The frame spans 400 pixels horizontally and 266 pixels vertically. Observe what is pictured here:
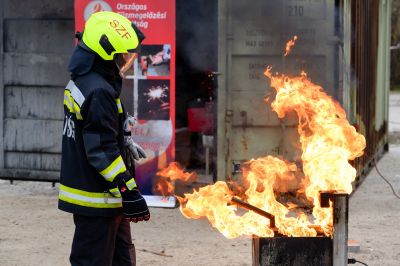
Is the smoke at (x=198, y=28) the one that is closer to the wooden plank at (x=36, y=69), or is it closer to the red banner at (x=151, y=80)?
the red banner at (x=151, y=80)

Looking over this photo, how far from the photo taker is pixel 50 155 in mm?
9141

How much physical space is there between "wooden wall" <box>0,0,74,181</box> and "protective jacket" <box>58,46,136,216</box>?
4236mm

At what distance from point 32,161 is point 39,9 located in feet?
5.72

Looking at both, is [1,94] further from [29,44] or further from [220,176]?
[220,176]

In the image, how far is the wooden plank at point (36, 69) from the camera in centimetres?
896

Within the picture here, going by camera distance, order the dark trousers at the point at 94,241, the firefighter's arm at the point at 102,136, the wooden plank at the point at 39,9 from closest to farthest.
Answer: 1. the firefighter's arm at the point at 102,136
2. the dark trousers at the point at 94,241
3. the wooden plank at the point at 39,9

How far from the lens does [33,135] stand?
9.19m

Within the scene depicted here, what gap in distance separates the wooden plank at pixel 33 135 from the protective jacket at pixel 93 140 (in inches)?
170

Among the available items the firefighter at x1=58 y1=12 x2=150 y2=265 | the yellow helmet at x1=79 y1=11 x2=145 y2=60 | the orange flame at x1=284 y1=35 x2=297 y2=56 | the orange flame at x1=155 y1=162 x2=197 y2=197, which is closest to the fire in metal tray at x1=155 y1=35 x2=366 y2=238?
the firefighter at x1=58 y1=12 x2=150 y2=265

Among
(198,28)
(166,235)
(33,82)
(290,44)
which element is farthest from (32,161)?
(290,44)

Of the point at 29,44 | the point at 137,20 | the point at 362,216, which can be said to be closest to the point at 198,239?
the point at 362,216

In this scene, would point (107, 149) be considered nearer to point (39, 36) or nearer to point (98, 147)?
point (98, 147)

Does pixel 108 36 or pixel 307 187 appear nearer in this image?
pixel 108 36

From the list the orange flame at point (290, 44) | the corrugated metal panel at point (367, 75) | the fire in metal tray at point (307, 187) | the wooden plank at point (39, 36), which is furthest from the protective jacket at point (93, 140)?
the corrugated metal panel at point (367, 75)
